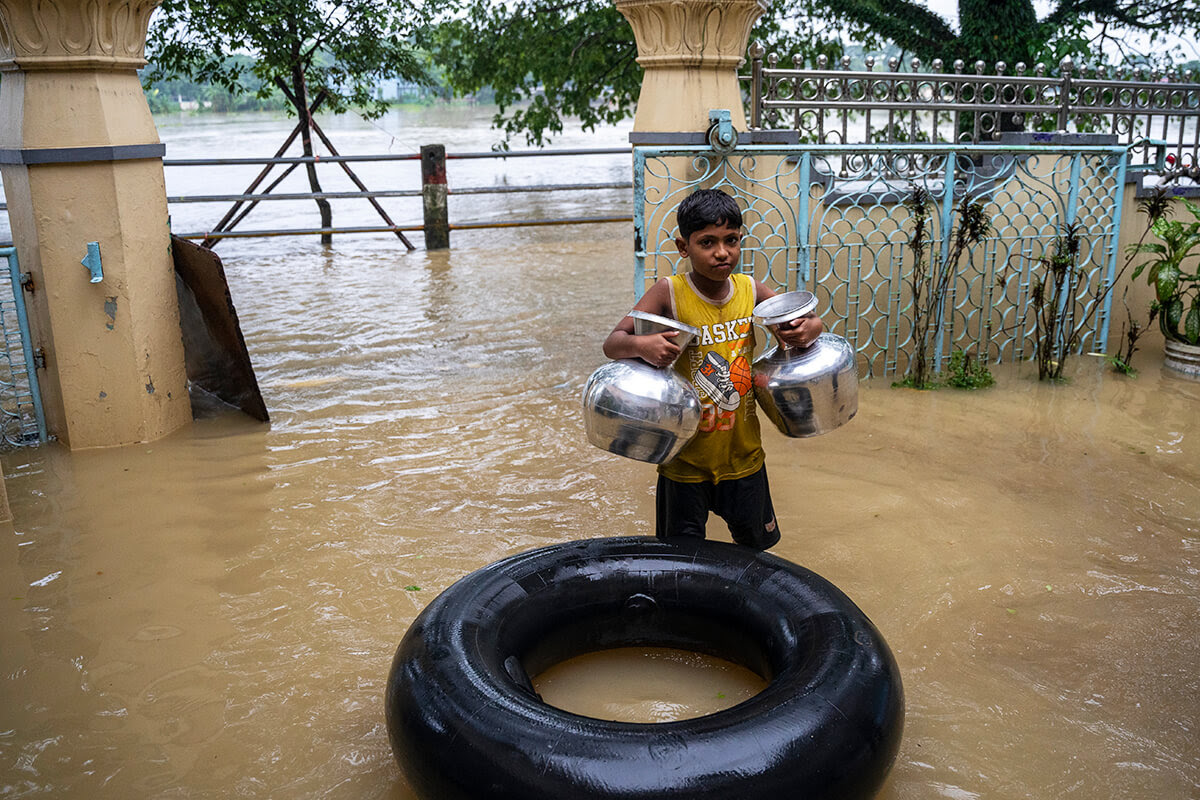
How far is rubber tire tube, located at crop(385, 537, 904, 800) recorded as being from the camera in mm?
2014

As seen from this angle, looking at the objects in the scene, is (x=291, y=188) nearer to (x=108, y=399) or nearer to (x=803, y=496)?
(x=108, y=399)

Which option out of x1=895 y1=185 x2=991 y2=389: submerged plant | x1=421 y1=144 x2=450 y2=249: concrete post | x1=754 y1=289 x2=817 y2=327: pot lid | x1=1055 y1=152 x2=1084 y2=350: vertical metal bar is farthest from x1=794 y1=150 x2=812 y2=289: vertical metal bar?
x1=421 y1=144 x2=450 y2=249: concrete post

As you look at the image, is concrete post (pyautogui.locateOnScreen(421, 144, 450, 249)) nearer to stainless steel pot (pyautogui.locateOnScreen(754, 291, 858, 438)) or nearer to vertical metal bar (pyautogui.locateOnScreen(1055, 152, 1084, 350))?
vertical metal bar (pyautogui.locateOnScreen(1055, 152, 1084, 350))

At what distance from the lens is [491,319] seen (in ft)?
26.0

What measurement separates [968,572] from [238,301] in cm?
691

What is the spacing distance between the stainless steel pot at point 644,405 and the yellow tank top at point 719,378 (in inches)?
4.5

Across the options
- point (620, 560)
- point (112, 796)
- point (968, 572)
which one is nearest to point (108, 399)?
point (112, 796)

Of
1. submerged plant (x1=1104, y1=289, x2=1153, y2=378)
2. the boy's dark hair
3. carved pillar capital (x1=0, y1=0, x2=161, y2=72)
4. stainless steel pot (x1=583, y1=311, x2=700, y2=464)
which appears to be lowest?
submerged plant (x1=1104, y1=289, x2=1153, y2=378)

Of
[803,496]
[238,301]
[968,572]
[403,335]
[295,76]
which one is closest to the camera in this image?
[968,572]

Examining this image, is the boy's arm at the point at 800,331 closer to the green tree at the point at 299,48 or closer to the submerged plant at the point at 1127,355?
the submerged plant at the point at 1127,355

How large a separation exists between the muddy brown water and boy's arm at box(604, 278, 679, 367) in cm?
103

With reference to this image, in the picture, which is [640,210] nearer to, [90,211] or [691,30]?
[691,30]

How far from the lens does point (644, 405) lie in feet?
8.47

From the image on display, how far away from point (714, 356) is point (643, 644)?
35.5 inches
